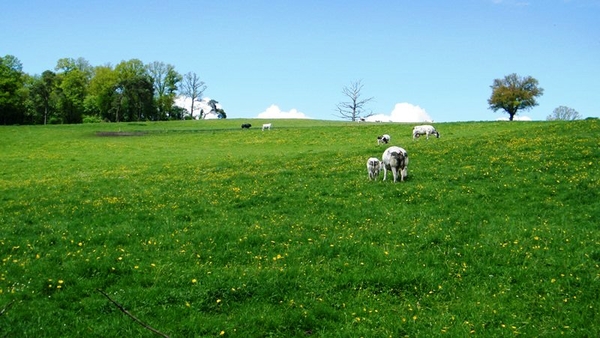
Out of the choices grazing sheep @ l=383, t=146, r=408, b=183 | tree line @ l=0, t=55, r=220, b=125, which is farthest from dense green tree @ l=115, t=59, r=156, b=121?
grazing sheep @ l=383, t=146, r=408, b=183

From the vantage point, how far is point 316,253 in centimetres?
1219

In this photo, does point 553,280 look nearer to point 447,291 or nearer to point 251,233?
point 447,291

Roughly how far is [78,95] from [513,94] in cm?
9268

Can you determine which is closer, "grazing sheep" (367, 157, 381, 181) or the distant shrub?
"grazing sheep" (367, 157, 381, 181)

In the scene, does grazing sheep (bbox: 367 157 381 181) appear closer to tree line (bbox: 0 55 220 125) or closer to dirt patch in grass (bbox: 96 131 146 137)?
dirt patch in grass (bbox: 96 131 146 137)

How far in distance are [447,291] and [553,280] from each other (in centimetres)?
229

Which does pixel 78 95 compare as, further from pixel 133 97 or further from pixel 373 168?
pixel 373 168

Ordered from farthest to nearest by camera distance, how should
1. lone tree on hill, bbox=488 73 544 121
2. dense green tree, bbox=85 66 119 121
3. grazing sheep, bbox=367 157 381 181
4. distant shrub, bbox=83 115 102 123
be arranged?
dense green tree, bbox=85 66 119 121, distant shrub, bbox=83 115 102 123, lone tree on hill, bbox=488 73 544 121, grazing sheep, bbox=367 157 381 181

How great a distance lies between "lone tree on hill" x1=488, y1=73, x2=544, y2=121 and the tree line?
7492cm

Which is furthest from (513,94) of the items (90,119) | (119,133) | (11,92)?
(11,92)

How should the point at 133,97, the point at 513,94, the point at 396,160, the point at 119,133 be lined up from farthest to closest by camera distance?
the point at 133,97, the point at 513,94, the point at 119,133, the point at 396,160

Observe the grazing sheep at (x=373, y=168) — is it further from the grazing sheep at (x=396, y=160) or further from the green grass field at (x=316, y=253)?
the green grass field at (x=316, y=253)

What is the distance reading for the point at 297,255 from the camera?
12000mm

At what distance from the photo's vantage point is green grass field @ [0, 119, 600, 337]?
8.76 m
